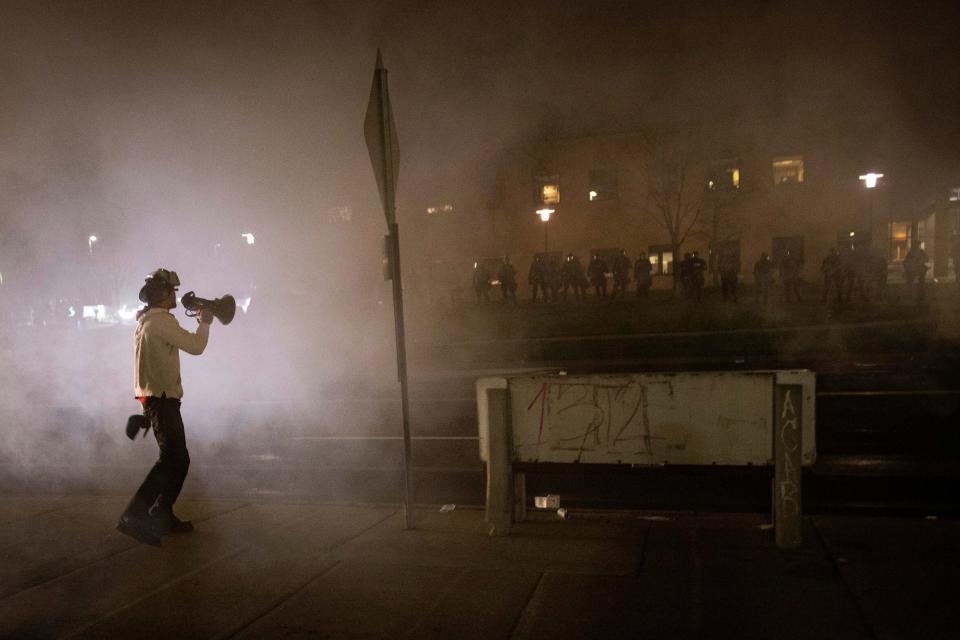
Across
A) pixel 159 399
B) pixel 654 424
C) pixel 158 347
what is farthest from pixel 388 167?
pixel 654 424

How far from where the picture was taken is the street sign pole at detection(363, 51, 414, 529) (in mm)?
2920

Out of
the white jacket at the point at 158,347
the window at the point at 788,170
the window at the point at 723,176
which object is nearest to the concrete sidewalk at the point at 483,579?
the white jacket at the point at 158,347

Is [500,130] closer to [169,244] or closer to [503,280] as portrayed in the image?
[169,244]

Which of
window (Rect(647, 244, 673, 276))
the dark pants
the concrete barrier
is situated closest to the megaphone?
the dark pants

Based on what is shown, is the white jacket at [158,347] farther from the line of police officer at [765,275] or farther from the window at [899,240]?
the window at [899,240]

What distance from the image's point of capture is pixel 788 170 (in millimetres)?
10242

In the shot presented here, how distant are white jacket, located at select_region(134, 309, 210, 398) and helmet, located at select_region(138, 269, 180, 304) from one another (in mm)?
62

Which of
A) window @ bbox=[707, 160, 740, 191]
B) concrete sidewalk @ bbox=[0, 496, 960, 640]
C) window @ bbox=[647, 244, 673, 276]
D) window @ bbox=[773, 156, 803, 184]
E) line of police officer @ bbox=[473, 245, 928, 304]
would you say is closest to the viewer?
concrete sidewalk @ bbox=[0, 496, 960, 640]

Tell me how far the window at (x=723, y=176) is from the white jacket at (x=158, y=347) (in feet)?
28.5

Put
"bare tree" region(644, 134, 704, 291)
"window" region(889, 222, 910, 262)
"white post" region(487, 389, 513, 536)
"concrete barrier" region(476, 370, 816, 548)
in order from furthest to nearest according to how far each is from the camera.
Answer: "window" region(889, 222, 910, 262) → "bare tree" region(644, 134, 704, 291) → "white post" region(487, 389, 513, 536) → "concrete barrier" region(476, 370, 816, 548)

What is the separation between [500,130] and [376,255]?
4146 mm

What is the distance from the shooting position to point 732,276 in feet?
39.0

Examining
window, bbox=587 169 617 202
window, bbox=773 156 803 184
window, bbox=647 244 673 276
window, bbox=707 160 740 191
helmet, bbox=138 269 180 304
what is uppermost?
window, bbox=587 169 617 202

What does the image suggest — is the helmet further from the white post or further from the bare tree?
the bare tree
